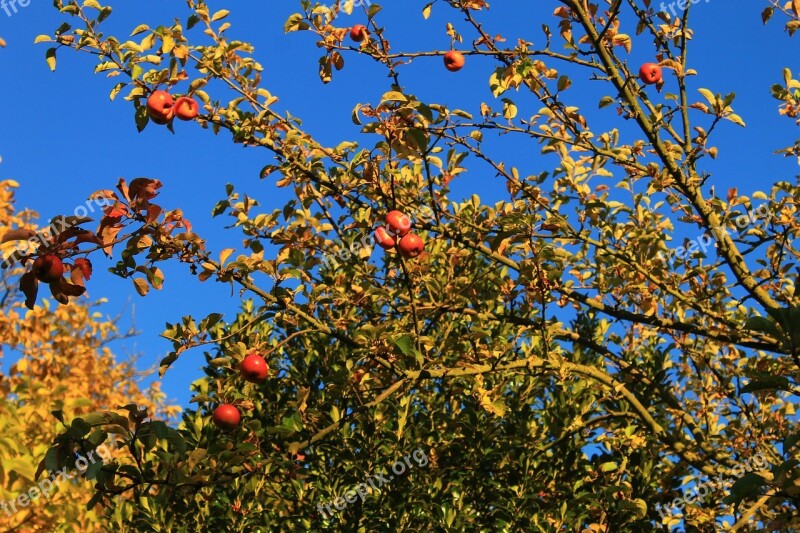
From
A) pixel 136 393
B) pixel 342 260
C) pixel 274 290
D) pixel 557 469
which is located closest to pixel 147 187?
pixel 274 290

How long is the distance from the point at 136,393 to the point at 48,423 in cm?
422

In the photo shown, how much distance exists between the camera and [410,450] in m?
5.64

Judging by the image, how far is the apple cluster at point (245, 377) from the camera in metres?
4.05

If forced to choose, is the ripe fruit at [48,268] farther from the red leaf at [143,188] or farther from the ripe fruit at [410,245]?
the ripe fruit at [410,245]

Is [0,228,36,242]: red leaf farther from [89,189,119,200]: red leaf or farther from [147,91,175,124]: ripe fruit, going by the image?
[147,91,175,124]: ripe fruit

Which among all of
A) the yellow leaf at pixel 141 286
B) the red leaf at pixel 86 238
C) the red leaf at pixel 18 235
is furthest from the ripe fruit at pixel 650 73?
the red leaf at pixel 18 235

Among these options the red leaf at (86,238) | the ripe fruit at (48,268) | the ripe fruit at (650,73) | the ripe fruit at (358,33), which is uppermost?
the ripe fruit at (650,73)

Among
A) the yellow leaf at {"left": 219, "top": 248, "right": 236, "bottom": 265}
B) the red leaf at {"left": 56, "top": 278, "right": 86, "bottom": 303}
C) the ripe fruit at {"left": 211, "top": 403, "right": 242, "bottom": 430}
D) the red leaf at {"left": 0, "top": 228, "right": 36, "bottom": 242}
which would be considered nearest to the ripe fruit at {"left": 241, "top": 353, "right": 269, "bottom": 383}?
the ripe fruit at {"left": 211, "top": 403, "right": 242, "bottom": 430}

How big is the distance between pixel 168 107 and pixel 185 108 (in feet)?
0.32

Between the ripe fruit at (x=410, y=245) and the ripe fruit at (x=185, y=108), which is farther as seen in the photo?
the ripe fruit at (x=410, y=245)

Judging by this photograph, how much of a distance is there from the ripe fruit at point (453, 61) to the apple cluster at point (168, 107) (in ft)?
4.56

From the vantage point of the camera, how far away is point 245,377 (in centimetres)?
413

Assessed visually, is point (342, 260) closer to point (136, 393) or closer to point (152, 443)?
point (152, 443)

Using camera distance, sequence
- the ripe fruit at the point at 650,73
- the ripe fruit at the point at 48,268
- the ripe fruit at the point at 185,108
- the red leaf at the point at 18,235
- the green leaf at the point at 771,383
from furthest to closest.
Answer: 1. the ripe fruit at the point at 650,73
2. the ripe fruit at the point at 185,108
3. the ripe fruit at the point at 48,268
4. the red leaf at the point at 18,235
5. the green leaf at the point at 771,383
